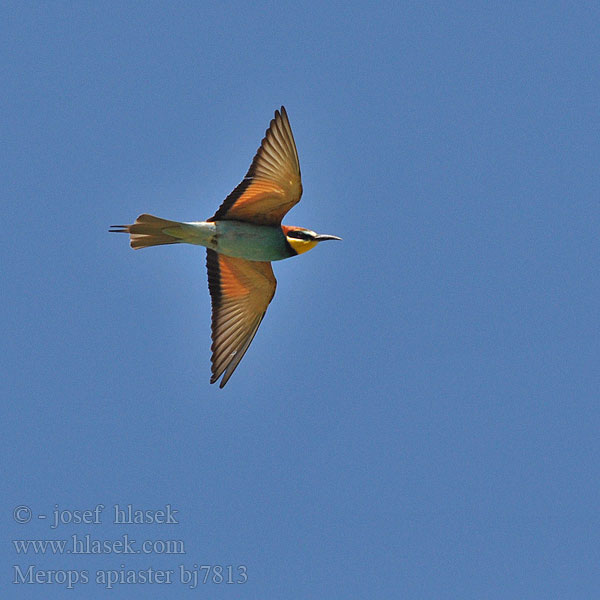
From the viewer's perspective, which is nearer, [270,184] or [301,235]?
[270,184]

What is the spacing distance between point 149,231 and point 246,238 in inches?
32.6

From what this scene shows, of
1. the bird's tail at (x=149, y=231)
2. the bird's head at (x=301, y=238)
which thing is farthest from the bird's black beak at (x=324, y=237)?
the bird's tail at (x=149, y=231)

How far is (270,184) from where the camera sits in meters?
9.77

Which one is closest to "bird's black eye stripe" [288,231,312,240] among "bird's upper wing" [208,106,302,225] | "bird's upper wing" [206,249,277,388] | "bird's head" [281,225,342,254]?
"bird's head" [281,225,342,254]

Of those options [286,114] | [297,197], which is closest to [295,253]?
[297,197]

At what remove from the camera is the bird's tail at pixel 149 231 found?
965 centimetres

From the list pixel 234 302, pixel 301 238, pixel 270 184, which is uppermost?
pixel 270 184

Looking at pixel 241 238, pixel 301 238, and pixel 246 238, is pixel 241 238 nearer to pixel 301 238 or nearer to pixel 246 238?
pixel 246 238

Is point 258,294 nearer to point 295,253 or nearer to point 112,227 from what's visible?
point 295,253

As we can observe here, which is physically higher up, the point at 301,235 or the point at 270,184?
the point at 270,184

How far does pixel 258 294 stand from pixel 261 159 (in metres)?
1.43

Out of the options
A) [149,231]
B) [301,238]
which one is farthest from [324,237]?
[149,231]

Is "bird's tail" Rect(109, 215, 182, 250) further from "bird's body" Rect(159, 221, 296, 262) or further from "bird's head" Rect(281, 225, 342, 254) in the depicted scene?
"bird's head" Rect(281, 225, 342, 254)

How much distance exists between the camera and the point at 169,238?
9875 mm
